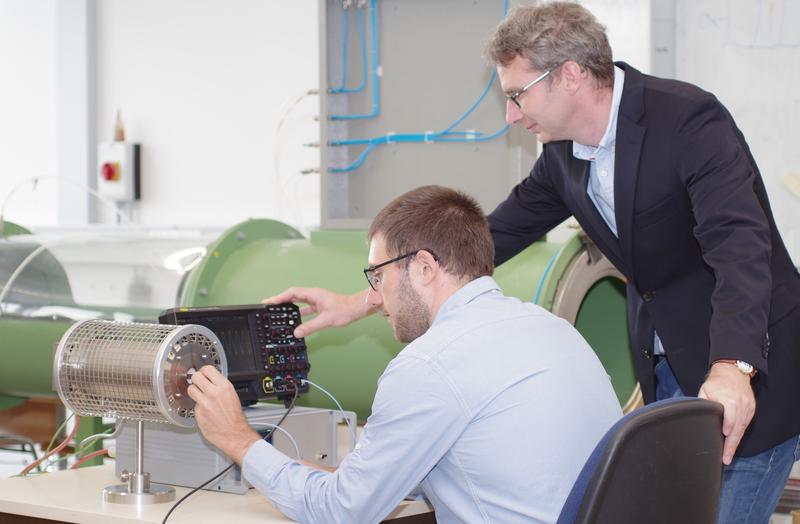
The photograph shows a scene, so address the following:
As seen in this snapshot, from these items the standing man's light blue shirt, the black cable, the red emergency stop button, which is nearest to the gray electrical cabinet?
the standing man's light blue shirt

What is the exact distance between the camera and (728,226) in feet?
4.84

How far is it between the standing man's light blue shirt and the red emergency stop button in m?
3.10

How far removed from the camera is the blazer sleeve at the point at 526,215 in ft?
6.62

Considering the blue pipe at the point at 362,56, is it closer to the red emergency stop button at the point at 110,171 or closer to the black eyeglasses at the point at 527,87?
the black eyeglasses at the point at 527,87

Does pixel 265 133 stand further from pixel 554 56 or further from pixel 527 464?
pixel 527 464

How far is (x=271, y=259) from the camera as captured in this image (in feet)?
8.45

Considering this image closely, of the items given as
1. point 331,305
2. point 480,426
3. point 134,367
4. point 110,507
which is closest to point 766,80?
point 331,305

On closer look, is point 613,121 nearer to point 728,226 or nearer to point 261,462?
point 728,226

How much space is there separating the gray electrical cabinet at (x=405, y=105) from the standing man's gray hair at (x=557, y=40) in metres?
0.92

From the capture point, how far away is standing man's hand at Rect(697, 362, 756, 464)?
4.07 feet

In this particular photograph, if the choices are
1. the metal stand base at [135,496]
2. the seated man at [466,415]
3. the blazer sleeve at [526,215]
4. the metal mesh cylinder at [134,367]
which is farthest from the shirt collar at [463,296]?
the blazer sleeve at [526,215]

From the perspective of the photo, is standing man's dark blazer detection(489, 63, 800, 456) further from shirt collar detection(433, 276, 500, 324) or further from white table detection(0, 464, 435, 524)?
white table detection(0, 464, 435, 524)

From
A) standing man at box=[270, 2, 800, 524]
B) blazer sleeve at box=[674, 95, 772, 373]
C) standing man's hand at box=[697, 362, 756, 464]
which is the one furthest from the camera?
standing man at box=[270, 2, 800, 524]

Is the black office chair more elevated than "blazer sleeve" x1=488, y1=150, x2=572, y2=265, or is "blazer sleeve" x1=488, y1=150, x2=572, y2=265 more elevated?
"blazer sleeve" x1=488, y1=150, x2=572, y2=265
